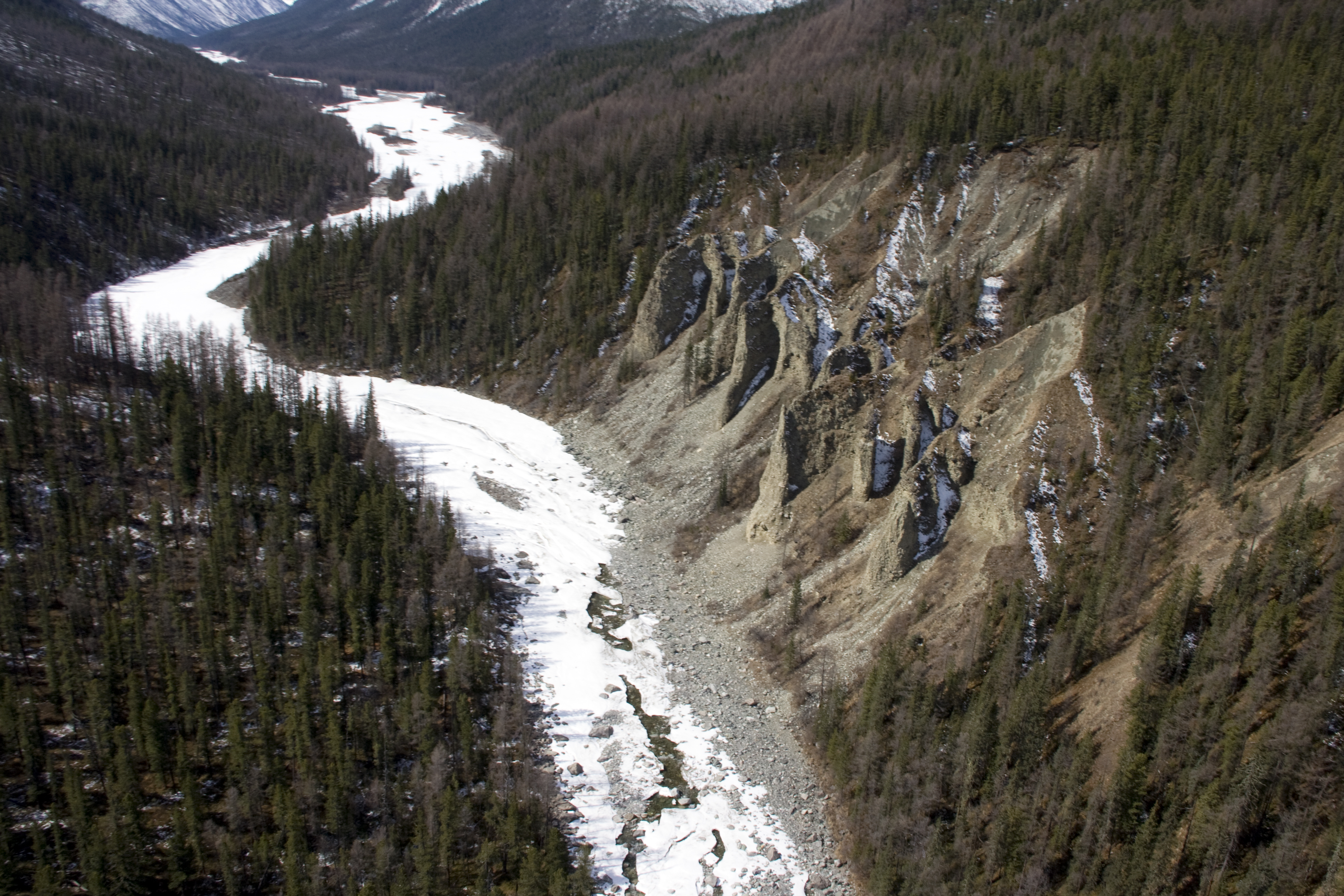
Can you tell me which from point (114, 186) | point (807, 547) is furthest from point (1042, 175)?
point (114, 186)

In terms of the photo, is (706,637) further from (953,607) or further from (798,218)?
(798,218)

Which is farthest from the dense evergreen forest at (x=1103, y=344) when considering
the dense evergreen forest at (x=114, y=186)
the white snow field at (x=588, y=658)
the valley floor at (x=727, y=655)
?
the dense evergreen forest at (x=114, y=186)

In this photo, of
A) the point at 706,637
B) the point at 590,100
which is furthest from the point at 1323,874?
the point at 590,100

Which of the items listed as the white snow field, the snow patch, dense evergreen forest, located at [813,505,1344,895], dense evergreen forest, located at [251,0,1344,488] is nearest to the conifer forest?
dense evergreen forest, located at [813,505,1344,895]

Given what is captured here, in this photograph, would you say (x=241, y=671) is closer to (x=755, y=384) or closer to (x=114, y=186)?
(x=755, y=384)

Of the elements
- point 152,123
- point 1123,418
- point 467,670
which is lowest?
point 467,670
